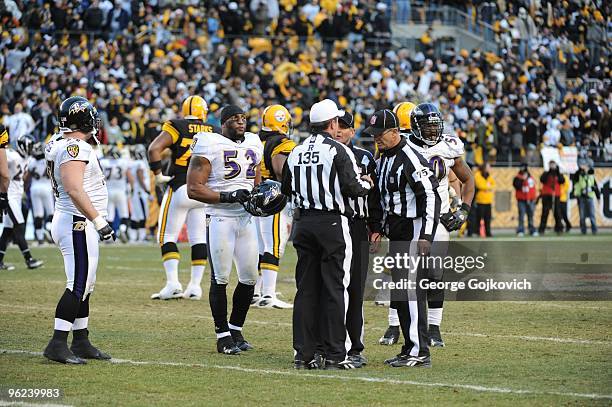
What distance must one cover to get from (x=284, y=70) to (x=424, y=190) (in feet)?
71.5

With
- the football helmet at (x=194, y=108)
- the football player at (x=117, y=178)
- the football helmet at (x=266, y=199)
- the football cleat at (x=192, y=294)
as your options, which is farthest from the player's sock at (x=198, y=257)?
the football player at (x=117, y=178)

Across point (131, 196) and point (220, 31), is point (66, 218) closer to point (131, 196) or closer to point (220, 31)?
point (131, 196)

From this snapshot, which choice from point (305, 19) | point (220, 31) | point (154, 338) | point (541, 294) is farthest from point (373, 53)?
point (154, 338)

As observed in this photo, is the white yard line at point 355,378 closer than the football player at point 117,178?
Yes

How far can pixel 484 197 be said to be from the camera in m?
26.0

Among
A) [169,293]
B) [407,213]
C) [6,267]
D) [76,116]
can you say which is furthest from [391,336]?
[6,267]

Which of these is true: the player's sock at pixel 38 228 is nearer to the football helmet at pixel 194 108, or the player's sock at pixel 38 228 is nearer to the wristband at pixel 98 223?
the football helmet at pixel 194 108

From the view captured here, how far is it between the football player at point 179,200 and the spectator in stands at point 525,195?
15405 millimetres

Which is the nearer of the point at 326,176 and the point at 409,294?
the point at 326,176

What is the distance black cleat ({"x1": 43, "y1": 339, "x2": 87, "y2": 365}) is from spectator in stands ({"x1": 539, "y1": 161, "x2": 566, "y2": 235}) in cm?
2054

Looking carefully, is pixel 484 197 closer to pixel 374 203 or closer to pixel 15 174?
pixel 15 174

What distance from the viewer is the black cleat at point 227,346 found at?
8.80 metres

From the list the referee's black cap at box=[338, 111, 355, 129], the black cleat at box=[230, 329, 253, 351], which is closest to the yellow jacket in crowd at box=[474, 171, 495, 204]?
the referee's black cap at box=[338, 111, 355, 129]

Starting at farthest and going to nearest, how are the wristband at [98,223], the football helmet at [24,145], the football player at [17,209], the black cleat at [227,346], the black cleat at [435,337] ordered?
1. the football helmet at [24,145]
2. the football player at [17,209]
3. the black cleat at [435,337]
4. the black cleat at [227,346]
5. the wristband at [98,223]
